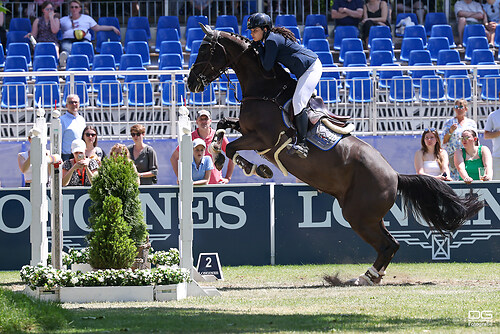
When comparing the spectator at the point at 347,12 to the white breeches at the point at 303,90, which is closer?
the white breeches at the point at 303,90

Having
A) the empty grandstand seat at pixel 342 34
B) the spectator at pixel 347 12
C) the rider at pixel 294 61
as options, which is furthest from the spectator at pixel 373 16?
the rider at pixel 294 61

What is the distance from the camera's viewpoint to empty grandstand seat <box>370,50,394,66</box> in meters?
18.0

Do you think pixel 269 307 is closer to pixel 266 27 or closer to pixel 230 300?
pixel 230 300

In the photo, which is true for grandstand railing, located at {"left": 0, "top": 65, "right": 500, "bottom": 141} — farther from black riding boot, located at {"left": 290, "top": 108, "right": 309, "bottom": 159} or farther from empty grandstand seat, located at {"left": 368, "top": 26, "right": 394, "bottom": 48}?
black riding boot, located at {"left": 290, "top": 108, "right": 309, "bottom": 159}

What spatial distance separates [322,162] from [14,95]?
7.76 metres

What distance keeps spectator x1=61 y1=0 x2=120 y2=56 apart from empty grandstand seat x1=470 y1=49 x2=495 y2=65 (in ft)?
28.7

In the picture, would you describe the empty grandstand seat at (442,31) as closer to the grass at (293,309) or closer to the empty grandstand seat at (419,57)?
the empty grandstand seat at (419,57)

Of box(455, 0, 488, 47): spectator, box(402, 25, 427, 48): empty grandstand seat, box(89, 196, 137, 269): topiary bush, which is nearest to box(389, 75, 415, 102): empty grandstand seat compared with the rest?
box(402, 25, 427, 48): empty grandstand seat

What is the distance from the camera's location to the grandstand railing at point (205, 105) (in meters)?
15.5

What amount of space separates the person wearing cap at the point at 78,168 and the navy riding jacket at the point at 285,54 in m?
2.98

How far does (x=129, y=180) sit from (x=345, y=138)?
302 centimetres

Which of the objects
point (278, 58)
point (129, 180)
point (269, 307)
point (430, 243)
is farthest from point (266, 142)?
point (430, 243)

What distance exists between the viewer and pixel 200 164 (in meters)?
12.7

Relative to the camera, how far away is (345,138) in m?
10.4
